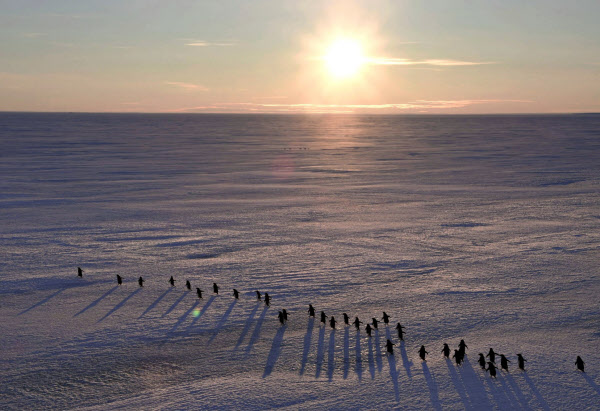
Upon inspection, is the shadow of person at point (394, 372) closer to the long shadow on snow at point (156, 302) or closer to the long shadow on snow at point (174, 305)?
the long shadow on snow at point (174, 305)

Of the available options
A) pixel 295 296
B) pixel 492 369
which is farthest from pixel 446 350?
pixel 295 296

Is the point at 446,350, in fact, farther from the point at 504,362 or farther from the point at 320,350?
the point at 320,350

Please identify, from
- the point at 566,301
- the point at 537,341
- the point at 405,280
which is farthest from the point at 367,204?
the point at 537,341

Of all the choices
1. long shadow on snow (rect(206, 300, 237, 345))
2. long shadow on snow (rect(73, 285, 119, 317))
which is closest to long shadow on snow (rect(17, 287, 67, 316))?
long shadow on snow (rect(73, 285, 119, 317))

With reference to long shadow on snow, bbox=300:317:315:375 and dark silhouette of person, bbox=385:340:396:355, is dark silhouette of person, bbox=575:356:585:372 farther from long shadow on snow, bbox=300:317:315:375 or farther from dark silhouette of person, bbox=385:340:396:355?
long shadow on snow, bbox=300:317:315:375

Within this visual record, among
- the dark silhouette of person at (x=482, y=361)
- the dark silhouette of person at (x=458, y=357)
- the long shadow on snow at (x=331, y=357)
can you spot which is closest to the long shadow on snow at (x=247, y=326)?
the long shadow on snow at (x=331, y=357)

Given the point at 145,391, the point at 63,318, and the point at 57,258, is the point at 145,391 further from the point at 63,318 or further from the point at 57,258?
the point at 57,258

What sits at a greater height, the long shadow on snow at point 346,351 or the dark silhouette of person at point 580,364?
the long shadow on snow at point 346,351
